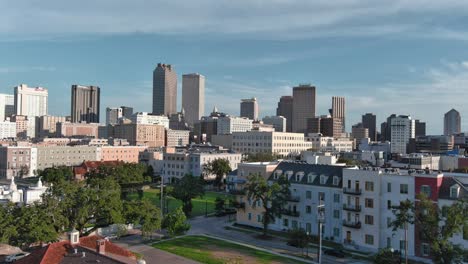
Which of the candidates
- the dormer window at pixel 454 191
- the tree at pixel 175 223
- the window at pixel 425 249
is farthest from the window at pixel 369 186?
the tree at pixel 175 223

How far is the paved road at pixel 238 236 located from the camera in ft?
189

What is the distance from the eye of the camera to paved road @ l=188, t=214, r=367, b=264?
57.7 m

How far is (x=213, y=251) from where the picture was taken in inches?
2250

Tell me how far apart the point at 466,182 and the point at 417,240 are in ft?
31.2

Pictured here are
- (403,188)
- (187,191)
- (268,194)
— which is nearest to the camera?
(403,188)

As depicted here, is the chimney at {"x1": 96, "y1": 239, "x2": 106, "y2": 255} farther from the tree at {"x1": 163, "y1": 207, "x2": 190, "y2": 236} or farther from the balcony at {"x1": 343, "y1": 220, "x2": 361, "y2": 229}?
the balcony at {"x1": 343, "y1": 220, "x2": 361, "y2": 229}

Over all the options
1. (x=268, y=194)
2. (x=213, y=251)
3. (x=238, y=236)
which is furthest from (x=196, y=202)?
(x=213, y=251)

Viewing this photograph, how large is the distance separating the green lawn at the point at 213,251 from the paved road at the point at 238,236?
3.52 m

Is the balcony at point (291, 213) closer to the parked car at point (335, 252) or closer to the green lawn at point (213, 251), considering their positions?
the parked car at point (335, 252)

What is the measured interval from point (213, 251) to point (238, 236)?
11.0m

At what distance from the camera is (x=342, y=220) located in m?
64.6

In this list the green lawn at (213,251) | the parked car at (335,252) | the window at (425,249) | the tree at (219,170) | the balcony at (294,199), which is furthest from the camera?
the tree at (219,170)

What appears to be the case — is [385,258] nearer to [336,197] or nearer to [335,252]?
[335,252]

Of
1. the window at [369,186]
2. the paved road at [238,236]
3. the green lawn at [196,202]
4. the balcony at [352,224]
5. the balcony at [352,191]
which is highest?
the window at [369,186]
